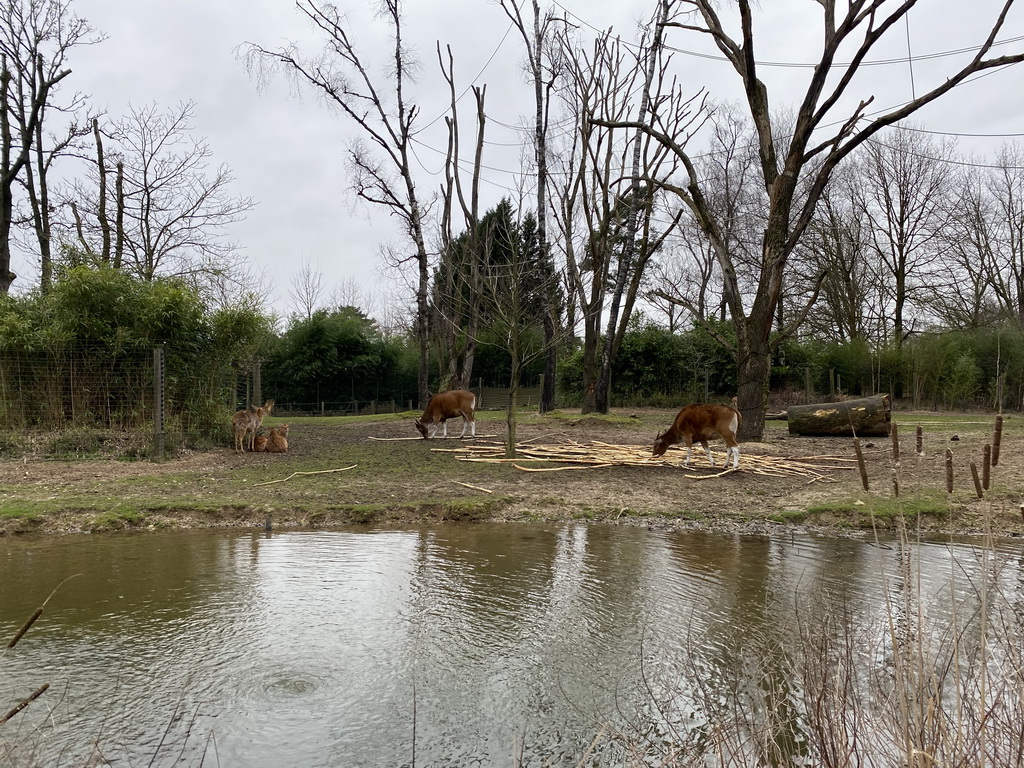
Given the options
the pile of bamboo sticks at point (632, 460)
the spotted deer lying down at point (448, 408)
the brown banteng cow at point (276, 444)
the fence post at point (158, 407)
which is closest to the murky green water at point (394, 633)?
Result: the pile of bamboo sticks at point (632, 460)

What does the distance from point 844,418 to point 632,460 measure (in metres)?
6.02

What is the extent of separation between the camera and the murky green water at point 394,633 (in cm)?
316

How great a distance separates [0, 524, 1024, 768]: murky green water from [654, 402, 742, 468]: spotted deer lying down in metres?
3.47

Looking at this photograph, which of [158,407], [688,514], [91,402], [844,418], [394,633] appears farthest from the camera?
[844,418]

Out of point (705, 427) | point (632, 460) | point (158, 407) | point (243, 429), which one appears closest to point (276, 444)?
point (243, 429)

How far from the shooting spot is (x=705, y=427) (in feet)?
35.0

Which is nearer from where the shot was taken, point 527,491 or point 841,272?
point 527,491

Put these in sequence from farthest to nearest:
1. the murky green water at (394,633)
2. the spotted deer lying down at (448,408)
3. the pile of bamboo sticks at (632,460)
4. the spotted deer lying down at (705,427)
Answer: the spotted deer lying down at (448,408) → the pile of bamboo sticks at (632,460) → the spotted deer lying down at (705,427) → the murky green water at (394,633)

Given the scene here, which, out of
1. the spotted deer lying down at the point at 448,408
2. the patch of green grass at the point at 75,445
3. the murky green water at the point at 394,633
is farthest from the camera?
the spotted deer lying down at the point at 448,408

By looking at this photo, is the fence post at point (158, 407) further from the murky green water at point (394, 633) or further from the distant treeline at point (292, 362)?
the murky green water at point (394, 633)

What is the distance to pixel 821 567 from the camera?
19.5 ft

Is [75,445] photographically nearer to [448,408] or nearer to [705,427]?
[448,408]

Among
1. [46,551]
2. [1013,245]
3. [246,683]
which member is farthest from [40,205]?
[1013,245]

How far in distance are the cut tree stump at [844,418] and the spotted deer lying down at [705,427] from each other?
16.1 feet
